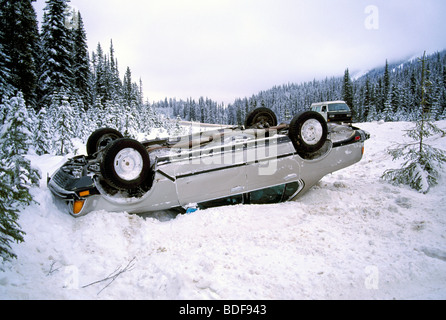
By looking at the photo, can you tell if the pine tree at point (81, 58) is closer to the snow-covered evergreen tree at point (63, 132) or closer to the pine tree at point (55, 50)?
the pine tree at point (55, 50)

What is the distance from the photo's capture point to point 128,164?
3408 millimetres

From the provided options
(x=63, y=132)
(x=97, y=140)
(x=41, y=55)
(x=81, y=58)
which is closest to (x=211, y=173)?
(x=97, y=140)

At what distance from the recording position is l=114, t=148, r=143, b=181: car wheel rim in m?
3.33

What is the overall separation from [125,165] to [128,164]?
4 centimetres

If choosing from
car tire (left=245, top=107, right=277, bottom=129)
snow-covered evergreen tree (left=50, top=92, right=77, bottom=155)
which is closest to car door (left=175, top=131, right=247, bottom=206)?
car tire (left=245, top=107, right=277, bottom=129)

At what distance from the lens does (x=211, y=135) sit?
4.74 meters

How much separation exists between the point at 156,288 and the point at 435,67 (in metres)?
132

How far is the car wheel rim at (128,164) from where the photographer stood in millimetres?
3332

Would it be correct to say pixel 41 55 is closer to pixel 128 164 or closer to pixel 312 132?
pixel 128 164

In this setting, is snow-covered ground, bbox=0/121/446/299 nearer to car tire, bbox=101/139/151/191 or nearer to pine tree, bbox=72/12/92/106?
car tire, bbox=101/139/151/191

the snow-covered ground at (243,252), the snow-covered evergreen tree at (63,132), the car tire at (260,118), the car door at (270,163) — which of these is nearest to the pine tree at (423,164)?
the snow-covered ground at (243,252)
